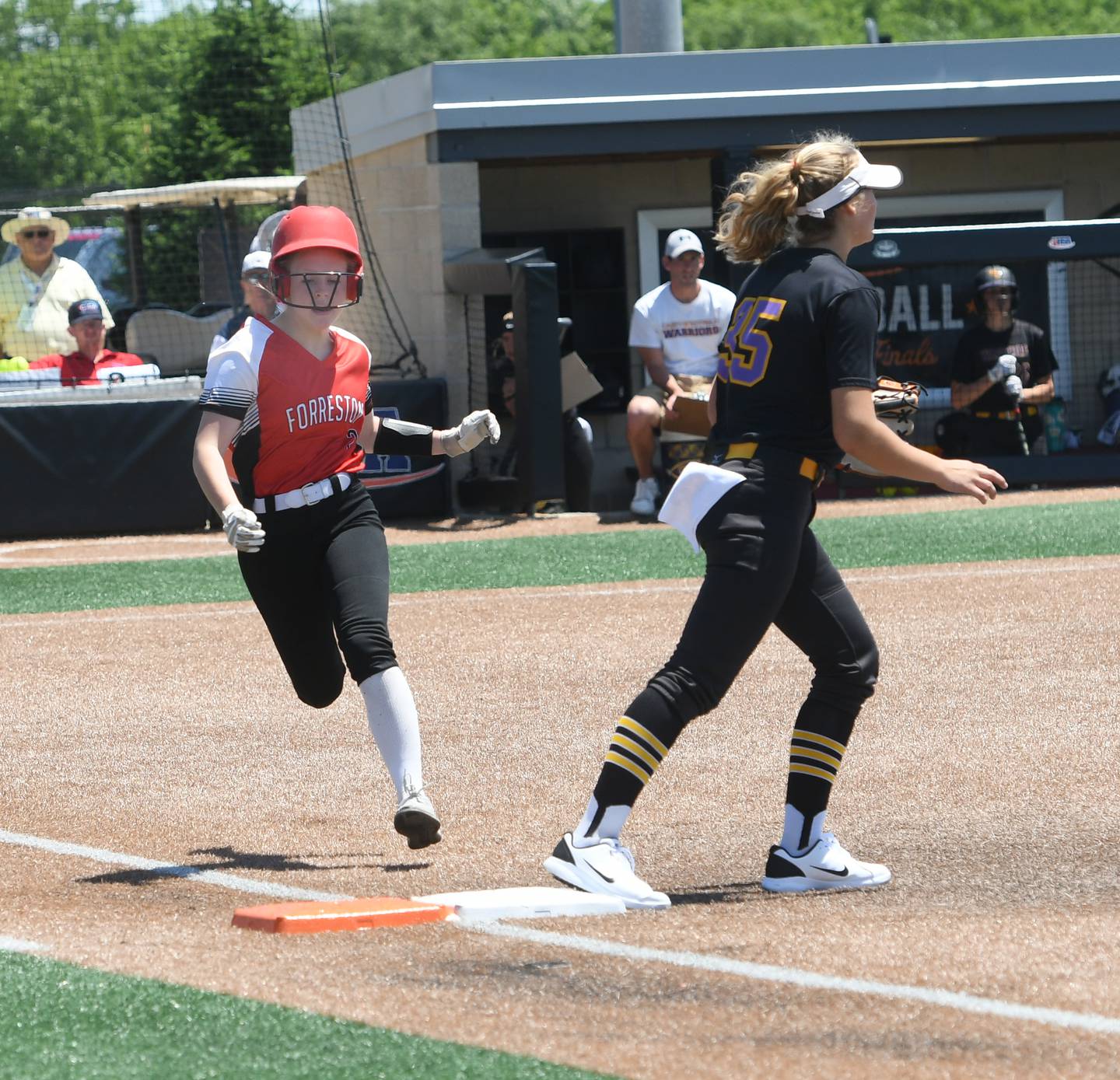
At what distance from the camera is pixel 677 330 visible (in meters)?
12.8

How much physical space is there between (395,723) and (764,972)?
149 cm

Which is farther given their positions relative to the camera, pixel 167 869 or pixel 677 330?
pixel 677 330

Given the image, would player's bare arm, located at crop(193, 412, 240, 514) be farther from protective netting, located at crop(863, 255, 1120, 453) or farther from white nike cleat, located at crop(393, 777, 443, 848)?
protective netting, located at crop(863, 255, 1120, 453)

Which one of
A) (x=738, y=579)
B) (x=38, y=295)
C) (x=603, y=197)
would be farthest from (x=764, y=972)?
(x=603, y=197)

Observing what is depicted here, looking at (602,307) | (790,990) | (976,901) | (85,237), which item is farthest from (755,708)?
(85,237)

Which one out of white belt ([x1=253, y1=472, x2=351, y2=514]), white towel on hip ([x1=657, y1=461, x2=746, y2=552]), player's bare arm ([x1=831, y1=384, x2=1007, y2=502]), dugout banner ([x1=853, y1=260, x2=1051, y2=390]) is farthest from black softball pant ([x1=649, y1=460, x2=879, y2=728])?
dugout banner ([x1=853, y1=260, x2=1051, y2=390])

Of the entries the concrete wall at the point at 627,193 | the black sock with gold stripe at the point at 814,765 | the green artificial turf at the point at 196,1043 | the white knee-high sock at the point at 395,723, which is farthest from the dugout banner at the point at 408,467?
the green artificial turf at the point at 196,1043

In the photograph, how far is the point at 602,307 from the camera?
1706cm

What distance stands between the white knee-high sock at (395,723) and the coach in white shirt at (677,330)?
26.5ft

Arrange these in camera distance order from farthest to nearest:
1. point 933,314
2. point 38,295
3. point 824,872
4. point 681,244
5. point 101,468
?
1. point 933,314
2. point 38,295
3. point 101,468
4. point 681,244
5. point 824,872

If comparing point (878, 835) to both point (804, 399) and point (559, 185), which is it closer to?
point (804, 399)

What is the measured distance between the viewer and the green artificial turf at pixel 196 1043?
307 cm

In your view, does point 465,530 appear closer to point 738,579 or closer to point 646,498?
point 646,498

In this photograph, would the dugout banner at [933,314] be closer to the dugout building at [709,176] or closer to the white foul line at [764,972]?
the dugout building at [709,176]
